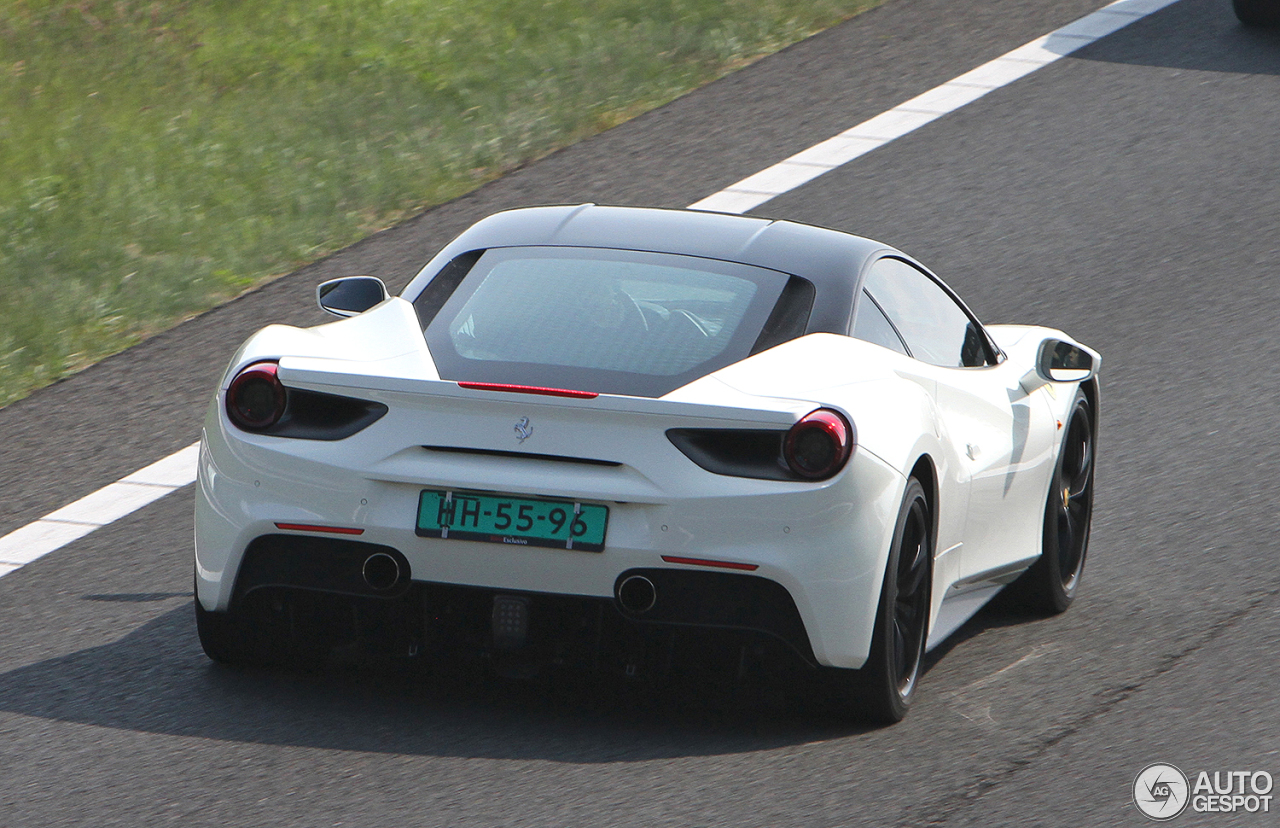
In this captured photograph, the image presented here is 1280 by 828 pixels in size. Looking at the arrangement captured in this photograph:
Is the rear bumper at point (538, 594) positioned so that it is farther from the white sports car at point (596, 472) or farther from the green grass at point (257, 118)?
the green grass at point (257, 118)

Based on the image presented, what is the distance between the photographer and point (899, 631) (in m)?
5.18

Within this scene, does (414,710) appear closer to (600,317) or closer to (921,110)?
(600,317)

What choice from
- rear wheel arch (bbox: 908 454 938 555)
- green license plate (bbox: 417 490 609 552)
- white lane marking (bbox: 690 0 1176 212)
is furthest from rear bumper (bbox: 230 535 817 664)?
white lane marking (bbox: 690 0 1176 212)

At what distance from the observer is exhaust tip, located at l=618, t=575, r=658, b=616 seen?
4719mm

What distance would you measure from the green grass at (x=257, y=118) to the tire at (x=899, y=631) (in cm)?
480

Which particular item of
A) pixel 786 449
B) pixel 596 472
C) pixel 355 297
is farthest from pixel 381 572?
pixel 355 297

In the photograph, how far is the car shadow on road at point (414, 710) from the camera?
484 centimetres

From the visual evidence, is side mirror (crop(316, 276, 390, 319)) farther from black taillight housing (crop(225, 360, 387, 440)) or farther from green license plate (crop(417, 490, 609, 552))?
green license plate (crop(417, 490, 609, 552))

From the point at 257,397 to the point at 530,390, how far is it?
730 mm

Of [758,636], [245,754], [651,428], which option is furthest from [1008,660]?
[245,754]

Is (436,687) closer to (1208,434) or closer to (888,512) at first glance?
(888,512)

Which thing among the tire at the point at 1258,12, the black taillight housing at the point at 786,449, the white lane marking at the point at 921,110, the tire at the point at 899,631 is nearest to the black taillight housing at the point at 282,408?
the black taillight housing at the point at 786,449

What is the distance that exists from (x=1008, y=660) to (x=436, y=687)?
1.77 m

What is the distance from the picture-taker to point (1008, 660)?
588 cm
